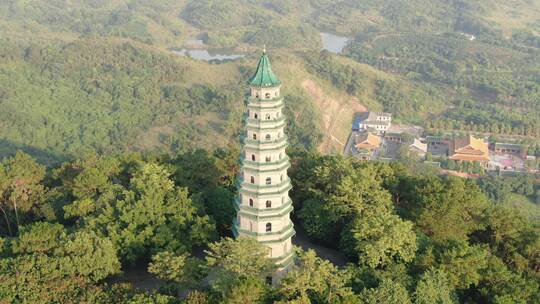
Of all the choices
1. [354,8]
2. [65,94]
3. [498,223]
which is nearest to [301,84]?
[65,94]

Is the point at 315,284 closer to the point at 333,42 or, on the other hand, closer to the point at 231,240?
the point at 231,240

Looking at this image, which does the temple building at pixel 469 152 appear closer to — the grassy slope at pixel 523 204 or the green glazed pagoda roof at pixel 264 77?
the grassy slope at pixel 523 204

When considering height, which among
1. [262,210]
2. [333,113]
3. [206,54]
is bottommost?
[333,113]

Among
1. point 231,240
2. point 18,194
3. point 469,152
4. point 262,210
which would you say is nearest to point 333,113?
point 469,152

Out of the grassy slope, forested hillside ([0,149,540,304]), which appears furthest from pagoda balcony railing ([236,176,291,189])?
the grassy slope

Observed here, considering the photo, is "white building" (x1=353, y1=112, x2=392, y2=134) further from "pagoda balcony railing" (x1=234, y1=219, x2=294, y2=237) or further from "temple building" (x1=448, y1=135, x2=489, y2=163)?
"pagoda balcony railing" (x1=234, y1=219, x2=294, y2=237)

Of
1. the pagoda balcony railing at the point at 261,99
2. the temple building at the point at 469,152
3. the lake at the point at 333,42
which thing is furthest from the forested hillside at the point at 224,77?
the pagoda balcony railing at the point at 261,99

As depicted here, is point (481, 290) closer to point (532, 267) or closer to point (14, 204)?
point (532, 267)
